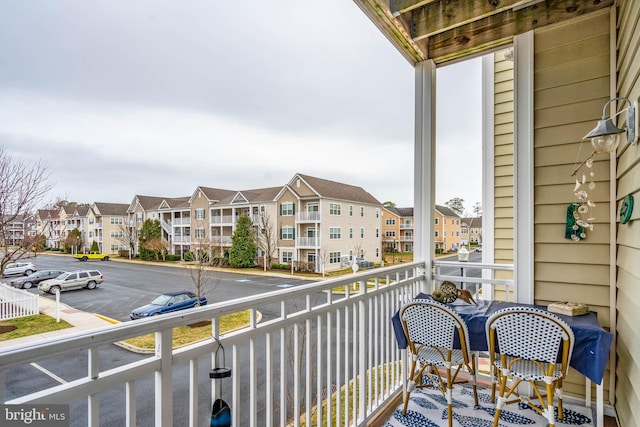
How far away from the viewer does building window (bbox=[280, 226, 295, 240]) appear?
5.80 ft

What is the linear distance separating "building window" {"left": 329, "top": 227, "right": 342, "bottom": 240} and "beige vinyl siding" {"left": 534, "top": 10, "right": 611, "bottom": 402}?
179cm

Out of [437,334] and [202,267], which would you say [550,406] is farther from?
[202,267]

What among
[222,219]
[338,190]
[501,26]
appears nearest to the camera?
[222,219]

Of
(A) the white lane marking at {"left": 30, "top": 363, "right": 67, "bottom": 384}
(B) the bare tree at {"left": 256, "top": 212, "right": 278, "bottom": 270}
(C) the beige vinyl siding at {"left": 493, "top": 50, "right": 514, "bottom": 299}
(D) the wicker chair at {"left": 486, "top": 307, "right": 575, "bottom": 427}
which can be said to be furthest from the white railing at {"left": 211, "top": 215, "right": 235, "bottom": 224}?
(C) the beige vinyl siding at {"left": 493, "top": 50, "right": 514, "bottom": 299}

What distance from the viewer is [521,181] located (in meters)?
2.70

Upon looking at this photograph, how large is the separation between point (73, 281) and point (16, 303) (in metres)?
0.21

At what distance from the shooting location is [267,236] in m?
1.76

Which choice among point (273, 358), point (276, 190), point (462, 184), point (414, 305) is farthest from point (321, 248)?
point (462, 184)

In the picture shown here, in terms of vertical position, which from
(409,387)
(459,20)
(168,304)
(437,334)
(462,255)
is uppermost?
(459,20)

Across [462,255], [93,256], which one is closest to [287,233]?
[93,256]

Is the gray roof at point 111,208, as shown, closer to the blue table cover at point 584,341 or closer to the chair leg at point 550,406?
the blue table cover at point 584,341

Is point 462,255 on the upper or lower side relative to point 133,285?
lower

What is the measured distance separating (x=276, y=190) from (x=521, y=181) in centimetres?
209

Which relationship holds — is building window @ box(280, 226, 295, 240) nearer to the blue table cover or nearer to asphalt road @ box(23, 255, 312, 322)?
asphalt road @ box(23, 255, 312, 322)
